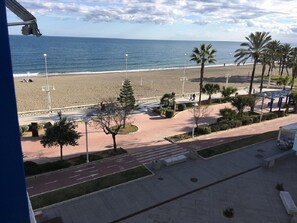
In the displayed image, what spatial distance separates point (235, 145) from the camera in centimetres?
2614

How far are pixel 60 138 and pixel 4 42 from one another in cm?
1780

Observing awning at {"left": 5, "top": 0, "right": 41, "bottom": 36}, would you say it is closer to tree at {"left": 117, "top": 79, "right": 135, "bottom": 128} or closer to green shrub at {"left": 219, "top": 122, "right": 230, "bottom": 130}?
tree at {"left": 117, "top": 79, "right": 135, "bottom": 128}

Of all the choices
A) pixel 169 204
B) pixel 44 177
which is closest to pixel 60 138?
pixel 44 177

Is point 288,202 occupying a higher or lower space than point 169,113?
lower

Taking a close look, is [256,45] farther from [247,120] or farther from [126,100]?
[126,100]

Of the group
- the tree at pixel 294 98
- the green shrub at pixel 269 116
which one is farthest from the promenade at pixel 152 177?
the tree at pixel 294 98

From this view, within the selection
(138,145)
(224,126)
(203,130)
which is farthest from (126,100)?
(224,126)

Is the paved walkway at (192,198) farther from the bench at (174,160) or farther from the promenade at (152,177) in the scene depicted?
the bench at (174,160)

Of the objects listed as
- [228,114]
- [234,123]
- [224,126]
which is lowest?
[224,126]

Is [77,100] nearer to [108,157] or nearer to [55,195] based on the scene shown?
[108,157]

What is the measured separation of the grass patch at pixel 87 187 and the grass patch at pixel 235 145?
622 cm

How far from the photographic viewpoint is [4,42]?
161 inches

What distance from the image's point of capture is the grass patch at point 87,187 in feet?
54.6

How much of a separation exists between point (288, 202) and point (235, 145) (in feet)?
32.2
